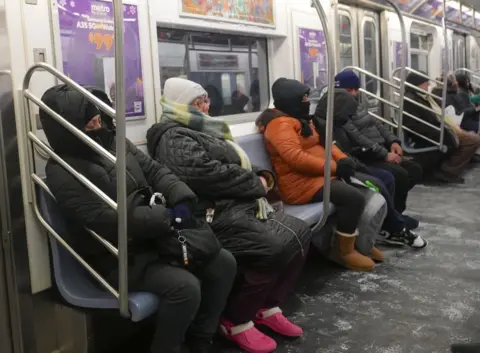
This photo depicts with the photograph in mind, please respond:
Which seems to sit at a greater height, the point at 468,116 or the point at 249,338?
the point at 468,116

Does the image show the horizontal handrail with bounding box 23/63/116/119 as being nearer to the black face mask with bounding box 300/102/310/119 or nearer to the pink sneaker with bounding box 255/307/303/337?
the pink sneaker with bounding box 255/307/303/337

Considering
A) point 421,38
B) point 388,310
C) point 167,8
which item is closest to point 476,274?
A: point 388,310

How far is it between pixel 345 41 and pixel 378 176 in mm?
2075

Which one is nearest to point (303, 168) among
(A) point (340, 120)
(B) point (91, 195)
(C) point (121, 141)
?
(A) point (340, 120)

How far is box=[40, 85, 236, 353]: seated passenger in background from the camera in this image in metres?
2.28

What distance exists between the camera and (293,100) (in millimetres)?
3848

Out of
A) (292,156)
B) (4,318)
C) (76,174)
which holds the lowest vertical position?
(4,318)

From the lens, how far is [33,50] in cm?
260

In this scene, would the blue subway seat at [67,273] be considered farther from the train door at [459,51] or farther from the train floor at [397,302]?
the train door at [459,51]

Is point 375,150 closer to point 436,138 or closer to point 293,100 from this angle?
point 293,100

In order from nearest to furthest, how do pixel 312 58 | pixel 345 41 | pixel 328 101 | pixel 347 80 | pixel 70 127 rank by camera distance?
pixel 70 127 < pixel 328 101 < pixel 347 80 < pixel 312 58 < pixel 345 41

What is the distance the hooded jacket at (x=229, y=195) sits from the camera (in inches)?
110

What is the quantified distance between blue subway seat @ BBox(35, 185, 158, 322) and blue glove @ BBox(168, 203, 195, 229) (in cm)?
42

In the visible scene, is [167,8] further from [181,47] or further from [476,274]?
[476,274]
